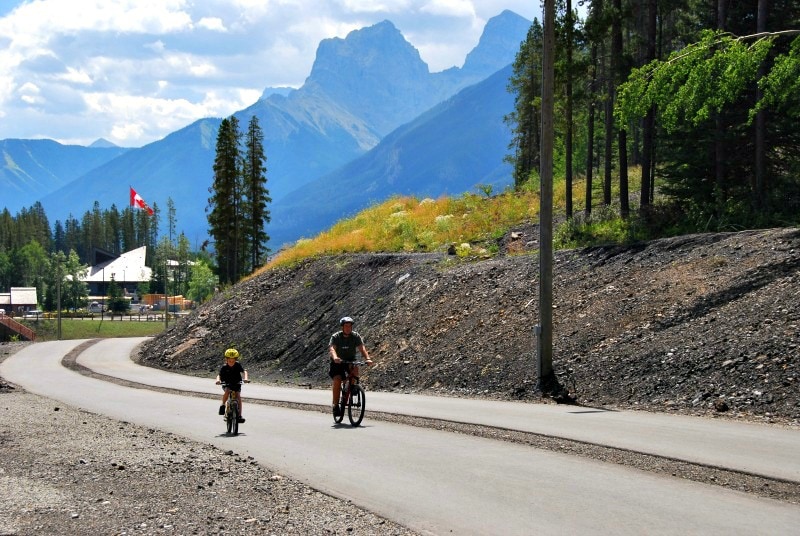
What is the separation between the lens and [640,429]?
40.2 feet

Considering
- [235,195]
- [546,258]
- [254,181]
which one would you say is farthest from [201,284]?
[546,258]

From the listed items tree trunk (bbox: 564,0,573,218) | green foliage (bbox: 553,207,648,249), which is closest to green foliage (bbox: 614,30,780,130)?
green foliage (bbox: 553,207,648,249)

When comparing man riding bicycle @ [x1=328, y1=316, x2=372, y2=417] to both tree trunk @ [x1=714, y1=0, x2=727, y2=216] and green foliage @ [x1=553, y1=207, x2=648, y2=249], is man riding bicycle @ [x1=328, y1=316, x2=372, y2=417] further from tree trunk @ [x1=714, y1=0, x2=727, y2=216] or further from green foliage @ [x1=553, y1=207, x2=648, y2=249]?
tree trunk @ [x1=714, y1=0, x2=727, y2=216]

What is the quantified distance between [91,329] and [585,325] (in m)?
81.2

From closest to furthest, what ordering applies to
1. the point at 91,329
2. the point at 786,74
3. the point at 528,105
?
1. the point at 786,74
2. the point at 528,105
3. the point at 91,329

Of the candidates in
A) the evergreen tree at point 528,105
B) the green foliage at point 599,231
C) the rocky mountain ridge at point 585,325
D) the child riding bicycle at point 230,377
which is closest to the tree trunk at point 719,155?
the green foliage at point 599,231

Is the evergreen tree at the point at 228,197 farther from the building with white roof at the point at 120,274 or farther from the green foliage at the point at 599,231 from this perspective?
the building with white roof at the point at 120,274

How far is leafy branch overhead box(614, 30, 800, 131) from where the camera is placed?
17422 mm

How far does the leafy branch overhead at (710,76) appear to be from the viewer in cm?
1742

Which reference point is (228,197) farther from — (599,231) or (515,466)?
(515,466)

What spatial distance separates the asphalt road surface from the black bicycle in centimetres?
28

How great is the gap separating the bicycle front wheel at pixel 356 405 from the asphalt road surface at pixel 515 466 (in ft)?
0.72

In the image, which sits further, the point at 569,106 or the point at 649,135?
the point at 569,106

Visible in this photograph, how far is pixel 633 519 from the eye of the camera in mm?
7266
